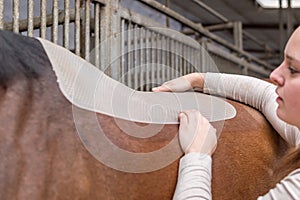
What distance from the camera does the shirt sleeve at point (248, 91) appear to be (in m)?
0.99

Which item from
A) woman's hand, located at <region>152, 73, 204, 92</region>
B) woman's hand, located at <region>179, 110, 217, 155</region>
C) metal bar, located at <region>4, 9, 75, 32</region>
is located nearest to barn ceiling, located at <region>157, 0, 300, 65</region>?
metal bar, located at <region>4, 9, 75, 32</region>

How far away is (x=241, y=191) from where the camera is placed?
862mm

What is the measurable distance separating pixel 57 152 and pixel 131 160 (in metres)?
0.12

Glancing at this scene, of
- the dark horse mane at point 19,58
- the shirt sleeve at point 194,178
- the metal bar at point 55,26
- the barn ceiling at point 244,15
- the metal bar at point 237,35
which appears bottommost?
the barn ceiling at point 244,15

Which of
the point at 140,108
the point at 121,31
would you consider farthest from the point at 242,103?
the point at 121,31

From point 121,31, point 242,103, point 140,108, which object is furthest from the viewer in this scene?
point 121,31

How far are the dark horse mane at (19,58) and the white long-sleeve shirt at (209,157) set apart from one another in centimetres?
26

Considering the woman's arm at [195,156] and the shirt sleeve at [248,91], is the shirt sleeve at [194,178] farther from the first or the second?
the shirt sleeve at [248,91]

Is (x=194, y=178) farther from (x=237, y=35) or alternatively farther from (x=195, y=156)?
(x=237, y=35)

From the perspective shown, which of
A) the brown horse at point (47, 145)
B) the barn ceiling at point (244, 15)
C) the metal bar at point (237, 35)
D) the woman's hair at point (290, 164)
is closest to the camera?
the brown horse at point (47, 145)

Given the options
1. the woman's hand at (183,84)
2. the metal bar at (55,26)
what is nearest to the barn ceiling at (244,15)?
the metal bar at (55,26)

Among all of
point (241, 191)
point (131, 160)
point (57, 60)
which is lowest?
point (241, 191)

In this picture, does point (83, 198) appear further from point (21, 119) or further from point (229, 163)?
point (229, 163)

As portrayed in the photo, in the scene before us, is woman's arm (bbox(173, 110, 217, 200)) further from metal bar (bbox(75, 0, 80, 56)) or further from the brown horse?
metal bar (bbox(75, 0, 80, 56))
